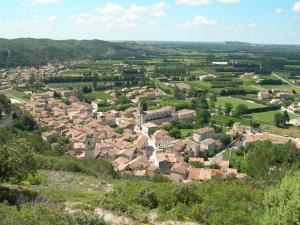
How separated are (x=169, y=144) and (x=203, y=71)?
257ft

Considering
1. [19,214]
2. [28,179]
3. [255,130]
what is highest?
[19,214]

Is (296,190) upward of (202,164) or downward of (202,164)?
upward

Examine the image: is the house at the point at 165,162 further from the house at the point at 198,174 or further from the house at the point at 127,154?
the house at the point at 198,174

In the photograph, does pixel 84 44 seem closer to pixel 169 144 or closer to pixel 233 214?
pixel 169 144

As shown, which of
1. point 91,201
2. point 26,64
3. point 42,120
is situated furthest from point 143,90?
point 91,201

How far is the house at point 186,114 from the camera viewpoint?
203 feet

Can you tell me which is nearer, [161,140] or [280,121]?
[161,140]

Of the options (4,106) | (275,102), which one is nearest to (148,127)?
(4,106)

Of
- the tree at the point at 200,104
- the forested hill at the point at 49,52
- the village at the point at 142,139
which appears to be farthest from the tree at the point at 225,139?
the forested hill at the point at 49,52

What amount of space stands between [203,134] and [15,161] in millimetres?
37037

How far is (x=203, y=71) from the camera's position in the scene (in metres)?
121

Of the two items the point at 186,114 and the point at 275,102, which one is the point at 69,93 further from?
the point at 275,102

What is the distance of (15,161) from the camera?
1316 cm

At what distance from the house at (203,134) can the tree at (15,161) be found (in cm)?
3533
